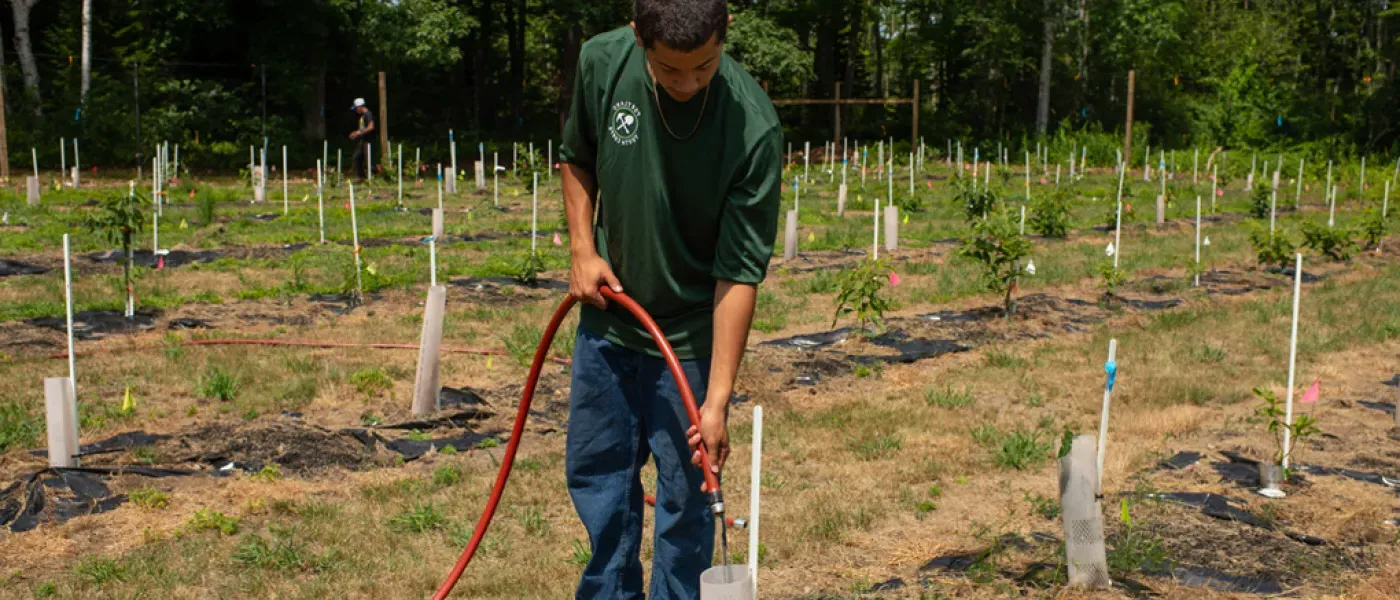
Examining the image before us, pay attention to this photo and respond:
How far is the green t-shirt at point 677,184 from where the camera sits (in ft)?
9.32

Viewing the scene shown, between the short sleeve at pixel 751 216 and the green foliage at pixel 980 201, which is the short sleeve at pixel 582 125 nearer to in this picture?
the short sleeve at pixel 751 216

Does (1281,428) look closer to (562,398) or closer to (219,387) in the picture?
(562,398)

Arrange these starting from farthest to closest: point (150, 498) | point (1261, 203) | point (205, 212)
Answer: point (1261, 203)
point (205, 212)
point (150, 498)

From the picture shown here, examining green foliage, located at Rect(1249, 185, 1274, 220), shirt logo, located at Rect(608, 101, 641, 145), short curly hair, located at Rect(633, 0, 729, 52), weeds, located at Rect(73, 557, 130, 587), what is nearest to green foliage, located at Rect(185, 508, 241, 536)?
weeds, located at Rect(73, 557, 130, 587)

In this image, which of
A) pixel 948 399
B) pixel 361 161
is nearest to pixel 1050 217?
pixel 948 399

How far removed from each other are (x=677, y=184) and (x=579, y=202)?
35 centimetres

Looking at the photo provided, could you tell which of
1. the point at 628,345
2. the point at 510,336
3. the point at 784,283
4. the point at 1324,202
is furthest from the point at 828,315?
the point at 1324,202

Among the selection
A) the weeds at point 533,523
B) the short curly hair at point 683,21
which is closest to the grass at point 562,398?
the weeds at point 533,523

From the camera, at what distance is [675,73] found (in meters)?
2.68

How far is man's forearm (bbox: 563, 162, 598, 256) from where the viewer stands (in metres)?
3.11

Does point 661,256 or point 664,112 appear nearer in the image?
point 664,112

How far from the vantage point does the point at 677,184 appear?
2916mm

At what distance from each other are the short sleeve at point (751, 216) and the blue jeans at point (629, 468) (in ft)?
1.08

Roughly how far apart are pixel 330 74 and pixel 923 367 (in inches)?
1097
